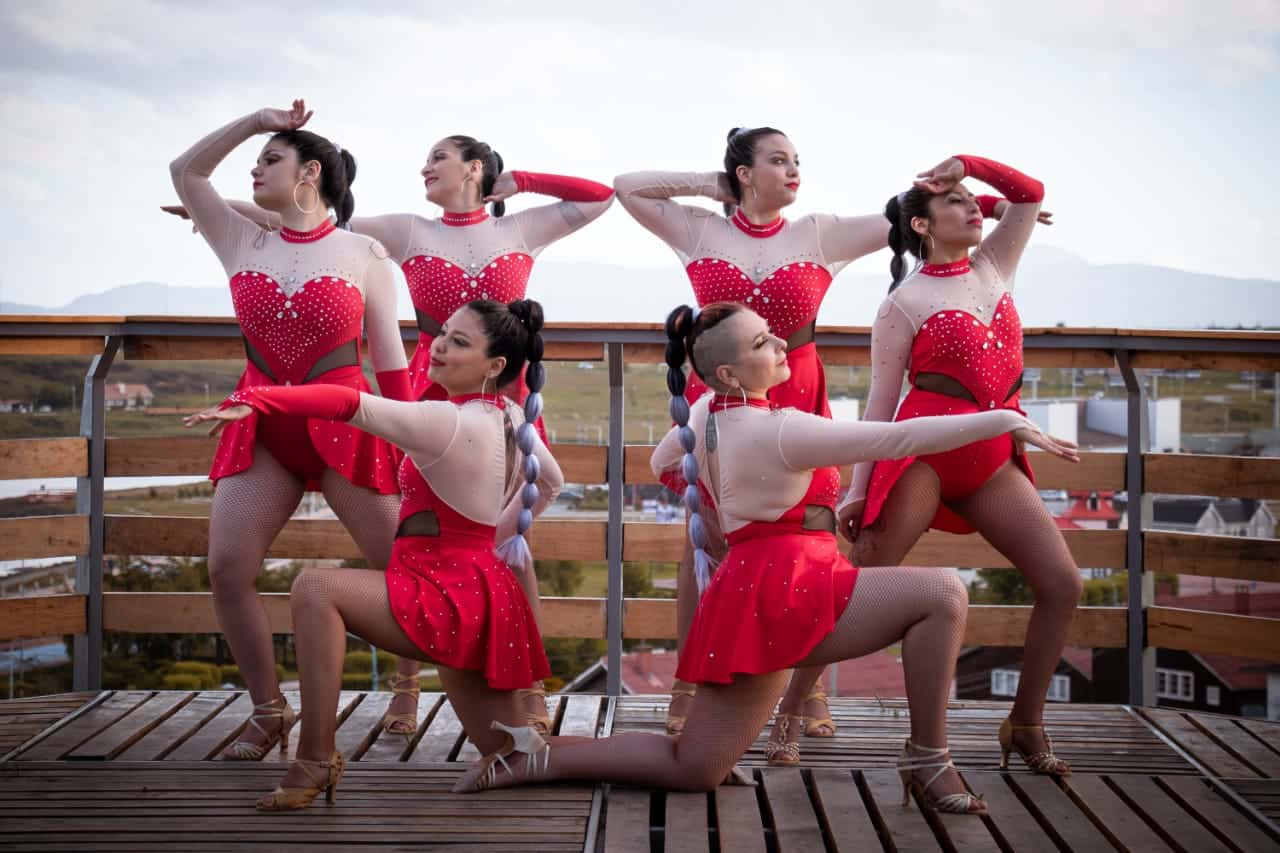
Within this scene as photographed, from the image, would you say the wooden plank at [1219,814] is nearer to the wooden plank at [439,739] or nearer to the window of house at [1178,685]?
the wooden plank at [439,739]

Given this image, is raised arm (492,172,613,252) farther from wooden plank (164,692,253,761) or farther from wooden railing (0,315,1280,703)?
wooden plank (164,692,253,761)

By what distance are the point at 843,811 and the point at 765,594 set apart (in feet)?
1.68

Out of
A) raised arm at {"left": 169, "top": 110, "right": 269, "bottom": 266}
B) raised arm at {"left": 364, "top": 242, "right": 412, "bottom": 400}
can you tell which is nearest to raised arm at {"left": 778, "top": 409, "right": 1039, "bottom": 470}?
raised arm at {"left": 364, "top": 242, "right": 412, "bottom": 400}

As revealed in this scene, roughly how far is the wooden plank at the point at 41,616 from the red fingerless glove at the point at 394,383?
1458 mm

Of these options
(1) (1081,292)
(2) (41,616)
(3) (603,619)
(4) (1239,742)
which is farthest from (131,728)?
(1) (1081,292)

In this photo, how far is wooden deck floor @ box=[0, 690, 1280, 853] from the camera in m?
2.41

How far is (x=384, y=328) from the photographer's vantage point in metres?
3.06

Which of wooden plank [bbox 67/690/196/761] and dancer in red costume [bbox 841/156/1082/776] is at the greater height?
dancer in red costume [bbox 841/156/1082/776]

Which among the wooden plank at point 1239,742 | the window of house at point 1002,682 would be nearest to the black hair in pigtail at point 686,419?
the wooden plank at point 1239,742

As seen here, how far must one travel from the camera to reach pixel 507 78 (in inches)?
1040

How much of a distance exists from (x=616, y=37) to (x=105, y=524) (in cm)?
2974

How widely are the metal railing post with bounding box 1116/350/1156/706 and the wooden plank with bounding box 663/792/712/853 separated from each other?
173 cm

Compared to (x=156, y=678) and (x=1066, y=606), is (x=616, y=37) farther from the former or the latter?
(x=1066, y=606)

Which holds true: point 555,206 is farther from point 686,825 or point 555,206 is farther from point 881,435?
point 686,825
